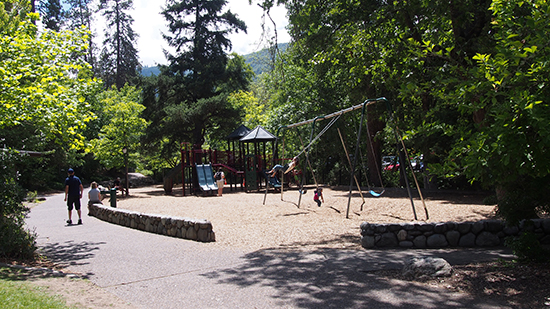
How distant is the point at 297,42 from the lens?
13.5m

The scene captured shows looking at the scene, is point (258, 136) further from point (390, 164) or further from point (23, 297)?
point (23, 297)

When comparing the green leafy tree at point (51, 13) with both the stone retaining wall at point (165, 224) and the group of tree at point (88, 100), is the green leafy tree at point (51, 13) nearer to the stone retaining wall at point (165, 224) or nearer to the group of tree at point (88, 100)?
the group of tree at point (88, 100)

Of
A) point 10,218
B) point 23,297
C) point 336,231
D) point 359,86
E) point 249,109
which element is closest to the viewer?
point 23,297

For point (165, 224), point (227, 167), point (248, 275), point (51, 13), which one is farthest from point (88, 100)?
point (248, 275)

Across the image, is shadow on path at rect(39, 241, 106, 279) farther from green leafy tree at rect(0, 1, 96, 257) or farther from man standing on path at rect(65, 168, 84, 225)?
man standing on path at rect(65, 168, 84, 225)

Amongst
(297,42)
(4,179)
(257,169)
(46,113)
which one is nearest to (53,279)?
(4,179)

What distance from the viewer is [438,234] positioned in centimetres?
768

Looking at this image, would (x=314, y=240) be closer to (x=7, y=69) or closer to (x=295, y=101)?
(x=7, y=69)

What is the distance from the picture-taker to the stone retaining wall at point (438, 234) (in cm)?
758

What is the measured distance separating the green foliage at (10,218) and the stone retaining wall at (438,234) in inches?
246

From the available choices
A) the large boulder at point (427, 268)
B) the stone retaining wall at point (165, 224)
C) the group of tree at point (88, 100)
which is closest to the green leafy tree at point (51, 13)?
the group of tree at point (88, 100)

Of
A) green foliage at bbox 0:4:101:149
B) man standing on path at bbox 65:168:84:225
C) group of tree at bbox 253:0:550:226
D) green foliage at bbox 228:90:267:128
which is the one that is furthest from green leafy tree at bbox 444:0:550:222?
green foliage at bbox 228:90:267:128

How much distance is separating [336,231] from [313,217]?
7.96 ft

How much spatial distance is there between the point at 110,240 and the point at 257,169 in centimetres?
1593
